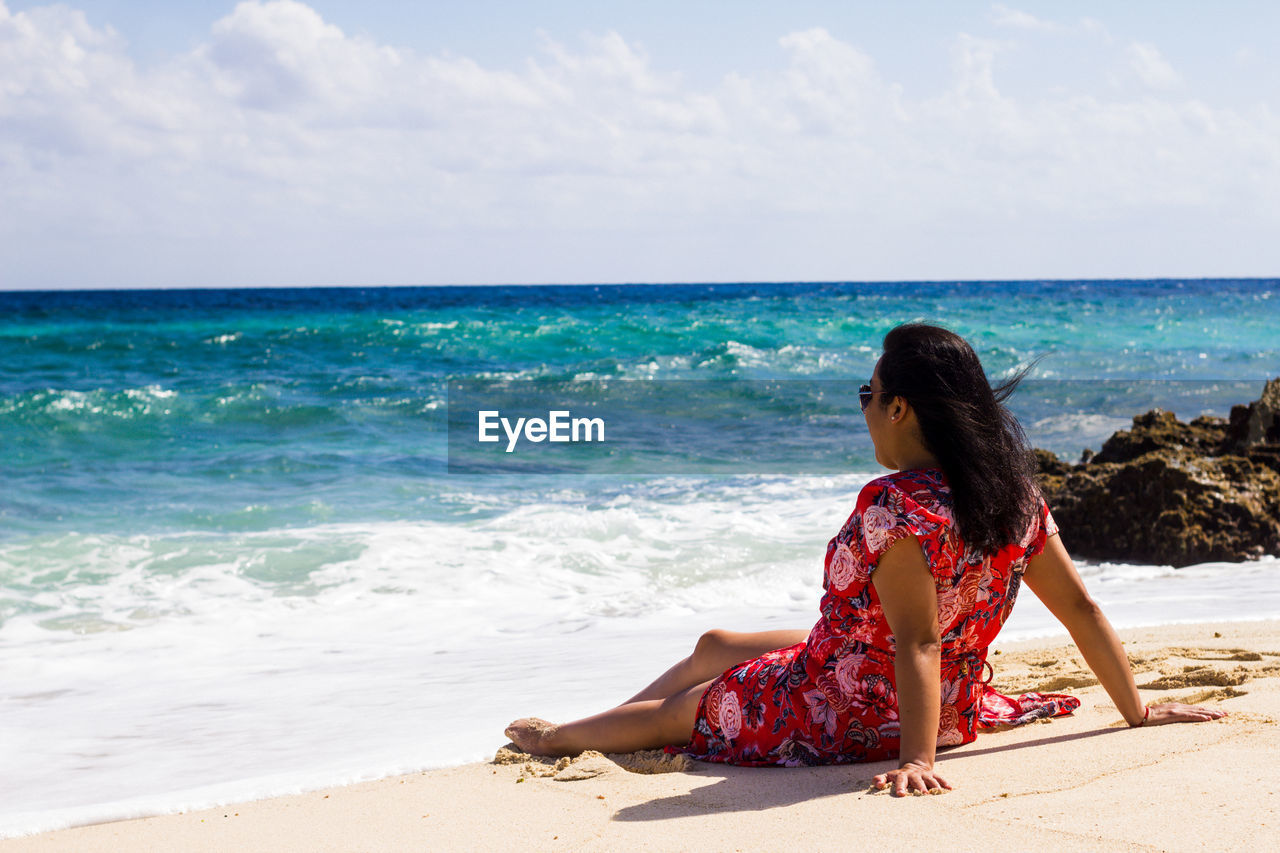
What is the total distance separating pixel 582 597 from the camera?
21.3 ft

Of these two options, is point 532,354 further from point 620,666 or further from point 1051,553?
point 1051,553

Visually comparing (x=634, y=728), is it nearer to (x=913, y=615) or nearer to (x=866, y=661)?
(x=866, y=661)

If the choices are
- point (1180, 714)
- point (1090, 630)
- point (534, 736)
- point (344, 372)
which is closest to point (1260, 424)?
point (1180, 714)

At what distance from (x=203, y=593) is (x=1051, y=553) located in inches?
212

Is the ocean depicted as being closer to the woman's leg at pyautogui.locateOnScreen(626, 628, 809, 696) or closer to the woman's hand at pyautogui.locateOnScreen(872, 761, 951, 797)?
the woman's leg at pyautogui.locateOnScreen(626, 628, 809, 696)

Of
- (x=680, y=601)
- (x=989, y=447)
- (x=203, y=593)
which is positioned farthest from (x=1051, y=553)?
(x=203, y=593)

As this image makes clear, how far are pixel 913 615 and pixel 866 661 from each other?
0.25m

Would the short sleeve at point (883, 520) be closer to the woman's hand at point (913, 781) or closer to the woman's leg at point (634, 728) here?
the woman's hand at point (913, 781)

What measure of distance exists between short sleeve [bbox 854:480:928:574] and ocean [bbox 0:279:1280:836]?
1.60 metres

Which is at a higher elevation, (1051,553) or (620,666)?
(1051,553)

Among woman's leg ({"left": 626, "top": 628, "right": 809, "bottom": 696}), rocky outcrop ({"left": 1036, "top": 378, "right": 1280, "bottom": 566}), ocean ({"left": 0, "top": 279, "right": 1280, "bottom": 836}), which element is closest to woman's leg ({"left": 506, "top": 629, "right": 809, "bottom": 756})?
woman's leg ({"left": 626, "top": 628, "right": 809, "bottom": 696})

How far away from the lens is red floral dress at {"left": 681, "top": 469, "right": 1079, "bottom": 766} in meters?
2.45

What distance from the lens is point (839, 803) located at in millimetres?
2443

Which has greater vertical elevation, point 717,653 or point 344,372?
point 344,372
